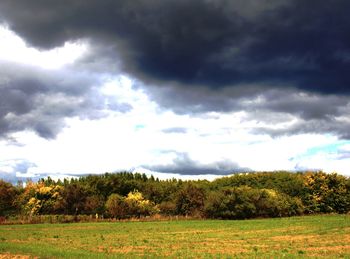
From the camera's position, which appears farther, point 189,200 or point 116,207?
point 189,200

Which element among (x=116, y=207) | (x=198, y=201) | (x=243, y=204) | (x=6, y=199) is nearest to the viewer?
(x=243, y=204)

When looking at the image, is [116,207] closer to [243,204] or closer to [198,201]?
[198,201]

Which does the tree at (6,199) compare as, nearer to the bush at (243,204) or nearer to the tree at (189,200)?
the tree at (189,200)

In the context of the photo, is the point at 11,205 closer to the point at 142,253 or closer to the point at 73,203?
the point at 73,203

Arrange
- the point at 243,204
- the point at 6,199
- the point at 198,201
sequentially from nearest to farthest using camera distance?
the point at 243,204
the point at 6,199
the point at 198,201

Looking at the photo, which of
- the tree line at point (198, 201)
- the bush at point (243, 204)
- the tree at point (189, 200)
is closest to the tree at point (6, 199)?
the tree line at point (198, 201)

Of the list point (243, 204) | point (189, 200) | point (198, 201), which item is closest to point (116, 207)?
point (189, 200)

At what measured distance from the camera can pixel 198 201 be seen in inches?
3718

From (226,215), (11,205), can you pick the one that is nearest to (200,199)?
(226,215)

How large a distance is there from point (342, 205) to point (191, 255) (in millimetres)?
78235

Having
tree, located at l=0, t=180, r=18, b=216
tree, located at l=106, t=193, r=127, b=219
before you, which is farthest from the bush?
tree, located at l=0, t=180, r=18, b=216

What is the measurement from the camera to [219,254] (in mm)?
29844

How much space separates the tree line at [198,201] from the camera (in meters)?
87.2

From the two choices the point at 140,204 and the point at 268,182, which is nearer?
the point at 140,204
